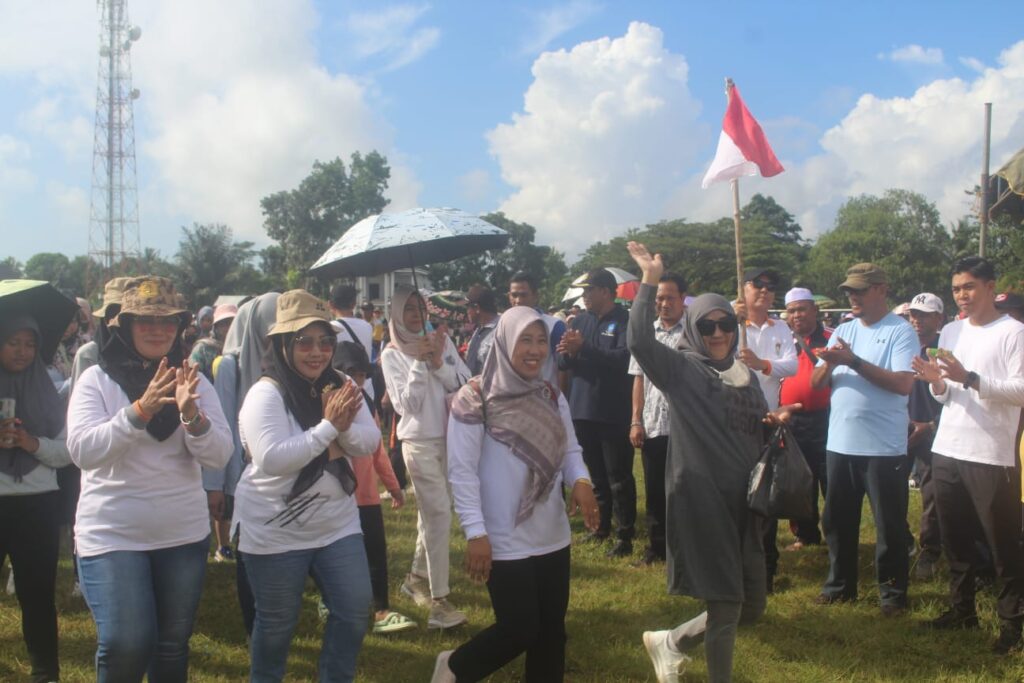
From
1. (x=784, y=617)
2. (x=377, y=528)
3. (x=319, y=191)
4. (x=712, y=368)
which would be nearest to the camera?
(x=712, y=368)

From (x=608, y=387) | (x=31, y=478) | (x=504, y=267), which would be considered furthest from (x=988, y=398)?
(x=504, y=267)

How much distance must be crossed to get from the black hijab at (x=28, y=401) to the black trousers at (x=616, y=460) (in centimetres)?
369

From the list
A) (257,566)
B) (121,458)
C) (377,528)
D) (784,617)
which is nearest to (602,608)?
(784,617)

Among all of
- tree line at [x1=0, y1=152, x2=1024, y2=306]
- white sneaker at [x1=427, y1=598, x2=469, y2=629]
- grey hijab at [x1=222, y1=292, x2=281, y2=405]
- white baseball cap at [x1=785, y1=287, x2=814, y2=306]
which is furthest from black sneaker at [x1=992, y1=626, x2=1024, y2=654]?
tree line at [x1=0, y1=152, x2=1024, y2=306]

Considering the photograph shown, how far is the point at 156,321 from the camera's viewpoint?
3.07m

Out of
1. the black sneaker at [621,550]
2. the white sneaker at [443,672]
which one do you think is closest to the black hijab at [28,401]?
the white sneaker at [443,672]

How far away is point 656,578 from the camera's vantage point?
17.9ft

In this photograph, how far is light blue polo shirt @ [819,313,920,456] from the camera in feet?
14.9

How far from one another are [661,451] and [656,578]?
0.92 meters

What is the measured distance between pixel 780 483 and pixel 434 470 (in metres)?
2.14

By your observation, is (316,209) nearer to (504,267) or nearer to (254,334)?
(504,267)

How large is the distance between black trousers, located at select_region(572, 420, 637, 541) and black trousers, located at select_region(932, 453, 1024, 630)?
2.27 m

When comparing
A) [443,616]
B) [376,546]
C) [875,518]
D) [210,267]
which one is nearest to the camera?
[376,546]

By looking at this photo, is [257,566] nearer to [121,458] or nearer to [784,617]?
[121,458]
